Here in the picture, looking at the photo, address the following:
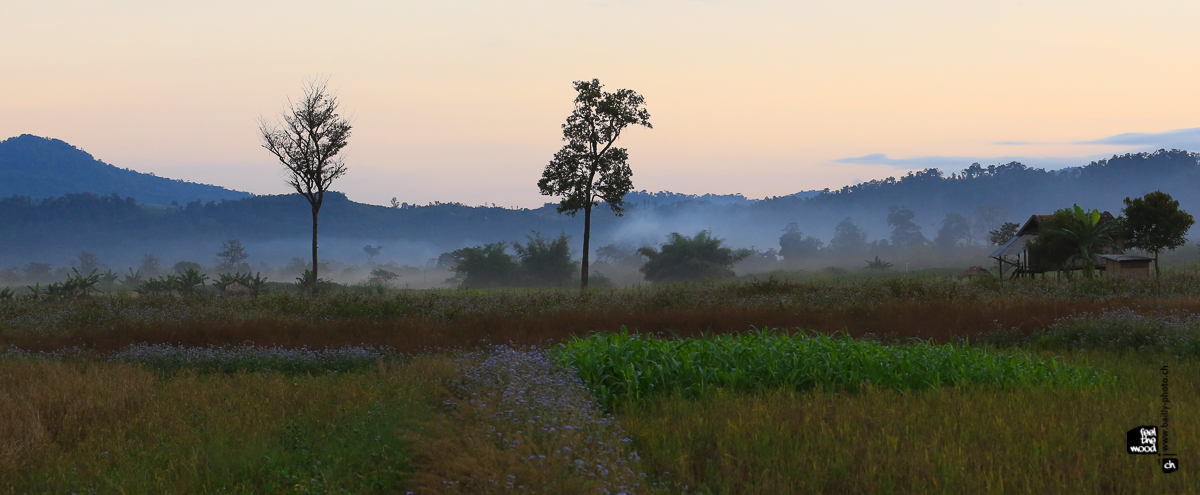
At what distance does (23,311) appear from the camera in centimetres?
2114

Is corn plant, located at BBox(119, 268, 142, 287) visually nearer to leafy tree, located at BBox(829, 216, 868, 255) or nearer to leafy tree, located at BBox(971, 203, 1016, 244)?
leafy tree, located at BBox(829, 216, 868, 255)

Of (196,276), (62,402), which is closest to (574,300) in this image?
(62,402)

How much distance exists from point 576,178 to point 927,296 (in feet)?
81.1

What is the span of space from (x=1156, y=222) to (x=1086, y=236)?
440 inches

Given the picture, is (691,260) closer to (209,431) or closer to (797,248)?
(209,431)

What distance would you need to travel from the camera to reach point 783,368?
9.96 m

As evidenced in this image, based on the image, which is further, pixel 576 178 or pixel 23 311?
pixel 576 178

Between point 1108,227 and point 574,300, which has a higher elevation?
point 1108,227

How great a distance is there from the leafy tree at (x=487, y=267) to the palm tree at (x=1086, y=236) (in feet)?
155

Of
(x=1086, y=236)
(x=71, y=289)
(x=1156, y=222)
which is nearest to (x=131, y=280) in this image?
(x=71, y=289)

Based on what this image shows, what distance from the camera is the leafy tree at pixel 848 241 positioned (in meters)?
154

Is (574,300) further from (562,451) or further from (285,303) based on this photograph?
(562,451)

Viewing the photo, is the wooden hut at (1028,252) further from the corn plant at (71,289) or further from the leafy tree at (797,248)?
the leafy tree at (797,248)

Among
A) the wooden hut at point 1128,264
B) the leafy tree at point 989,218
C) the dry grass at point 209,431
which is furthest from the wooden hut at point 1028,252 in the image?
the leafy tree at point 989,218
